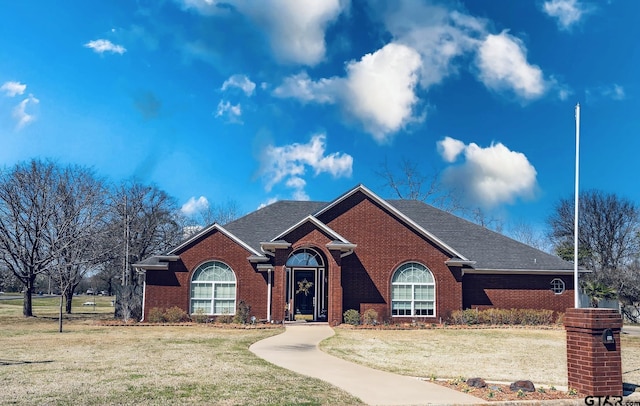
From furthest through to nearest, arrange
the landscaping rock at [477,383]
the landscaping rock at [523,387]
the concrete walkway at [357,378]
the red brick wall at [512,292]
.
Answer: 1. the red brick wall at [512,292]
2. the landscaping rock at [477,383]
3. the landscaping rock at [523,387]
4. the concrete walkway at [357,378]

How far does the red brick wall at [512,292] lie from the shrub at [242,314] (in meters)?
11.8

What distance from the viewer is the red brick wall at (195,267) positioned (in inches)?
1078

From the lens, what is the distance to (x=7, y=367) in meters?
12.5

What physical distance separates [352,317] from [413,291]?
4062 millimetres

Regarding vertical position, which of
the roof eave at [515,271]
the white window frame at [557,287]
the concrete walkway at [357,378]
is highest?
the roof eave at [515,271]

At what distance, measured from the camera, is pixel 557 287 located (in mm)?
29906

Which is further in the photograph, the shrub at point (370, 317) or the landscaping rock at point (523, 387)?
the shrub at point (370, 317)

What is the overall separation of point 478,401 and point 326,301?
20.1m

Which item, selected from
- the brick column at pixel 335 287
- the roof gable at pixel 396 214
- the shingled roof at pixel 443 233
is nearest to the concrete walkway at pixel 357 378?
the brick column at pixel 335 287

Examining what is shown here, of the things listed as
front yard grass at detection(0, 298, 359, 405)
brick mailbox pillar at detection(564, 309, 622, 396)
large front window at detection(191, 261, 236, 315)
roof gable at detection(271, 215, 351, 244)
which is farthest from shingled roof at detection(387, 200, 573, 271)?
brick mailbox pillar at detection(564, 309, 622, 396)

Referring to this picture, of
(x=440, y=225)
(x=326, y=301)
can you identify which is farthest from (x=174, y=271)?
(x=440, y=225)

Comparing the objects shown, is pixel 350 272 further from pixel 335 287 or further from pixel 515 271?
pixel 515 271

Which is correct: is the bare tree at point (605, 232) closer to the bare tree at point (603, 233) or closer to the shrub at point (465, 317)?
the bare tree at point (603, 233)

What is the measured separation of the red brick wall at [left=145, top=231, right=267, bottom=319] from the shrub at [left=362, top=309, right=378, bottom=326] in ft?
16.9
